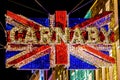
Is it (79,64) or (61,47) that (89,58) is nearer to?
(79,64)

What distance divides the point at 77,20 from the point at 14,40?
6.77ft

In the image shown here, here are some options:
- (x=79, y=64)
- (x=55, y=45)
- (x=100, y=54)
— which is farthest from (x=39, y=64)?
(x=100, y=54)

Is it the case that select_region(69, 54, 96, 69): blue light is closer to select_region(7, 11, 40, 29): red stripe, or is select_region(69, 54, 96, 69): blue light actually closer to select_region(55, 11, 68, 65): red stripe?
select_region(55, 11, 68, 65): red stripe

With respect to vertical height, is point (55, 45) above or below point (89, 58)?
above

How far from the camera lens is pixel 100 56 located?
1161cm

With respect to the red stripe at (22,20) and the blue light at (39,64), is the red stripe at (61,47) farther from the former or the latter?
the red stripe at (22,20)

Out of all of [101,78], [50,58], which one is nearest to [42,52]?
[50,58]

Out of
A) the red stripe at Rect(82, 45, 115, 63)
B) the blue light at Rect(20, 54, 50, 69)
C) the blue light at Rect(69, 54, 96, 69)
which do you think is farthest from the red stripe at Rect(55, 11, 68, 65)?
the red stripe at Rect(82, 45, 115, 63)

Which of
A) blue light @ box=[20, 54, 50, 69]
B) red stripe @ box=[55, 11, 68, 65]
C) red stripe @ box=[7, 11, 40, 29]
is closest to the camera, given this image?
blue light @ box=[20, 54, 50, 69]

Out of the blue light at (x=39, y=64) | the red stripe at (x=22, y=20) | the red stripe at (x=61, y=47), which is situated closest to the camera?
the blue light at (x=39, y=64)

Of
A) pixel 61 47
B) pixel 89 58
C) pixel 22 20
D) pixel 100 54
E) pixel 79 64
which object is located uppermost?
pixel 22 20

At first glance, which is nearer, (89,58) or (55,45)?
(89,58)

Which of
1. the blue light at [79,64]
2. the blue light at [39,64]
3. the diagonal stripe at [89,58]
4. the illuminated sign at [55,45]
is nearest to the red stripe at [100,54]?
the illuminated sign at [55,45]

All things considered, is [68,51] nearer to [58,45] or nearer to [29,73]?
[58,45]
